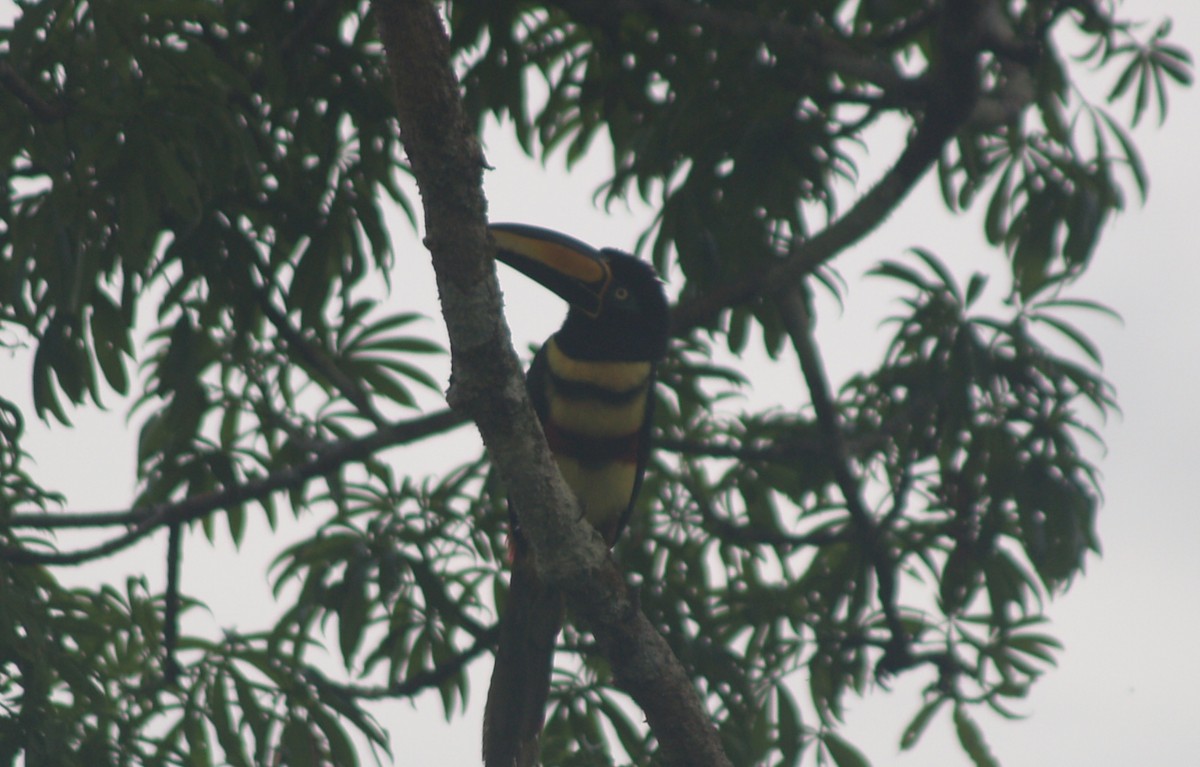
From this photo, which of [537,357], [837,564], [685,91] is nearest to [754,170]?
[685,91]

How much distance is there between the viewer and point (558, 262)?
466 centimetres

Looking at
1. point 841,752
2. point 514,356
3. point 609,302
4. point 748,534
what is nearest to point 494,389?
point 514,356

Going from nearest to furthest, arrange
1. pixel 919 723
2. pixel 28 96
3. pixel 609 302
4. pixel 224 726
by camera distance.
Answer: pixel 28 96
pixel 224 726
pixel 609 302
pixel 919 723

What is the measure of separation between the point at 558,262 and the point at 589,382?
46 centimetres

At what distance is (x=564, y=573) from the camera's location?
3248mm

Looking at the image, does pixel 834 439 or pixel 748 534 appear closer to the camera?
pixel 834 439

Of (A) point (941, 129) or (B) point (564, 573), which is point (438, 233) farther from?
(A) point (941, 129)

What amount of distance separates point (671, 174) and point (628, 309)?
68cm

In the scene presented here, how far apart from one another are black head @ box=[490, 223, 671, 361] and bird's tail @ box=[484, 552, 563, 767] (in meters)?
0.85

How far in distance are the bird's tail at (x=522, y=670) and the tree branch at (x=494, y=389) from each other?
0.72 meters

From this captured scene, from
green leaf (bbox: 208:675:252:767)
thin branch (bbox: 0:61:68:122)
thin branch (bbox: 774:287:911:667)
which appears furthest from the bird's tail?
thin branch (bbox: 0:61:68:122)

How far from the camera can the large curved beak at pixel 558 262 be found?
4.52 meters

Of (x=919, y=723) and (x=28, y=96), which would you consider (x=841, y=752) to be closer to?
(x=919, y=723)

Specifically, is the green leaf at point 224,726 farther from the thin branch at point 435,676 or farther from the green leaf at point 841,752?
the green leaf at point 841,752
